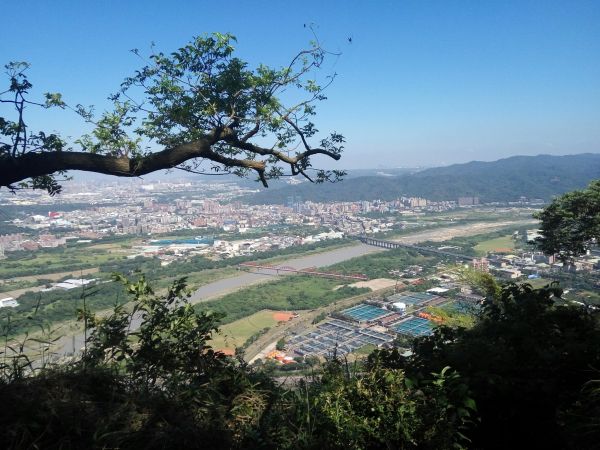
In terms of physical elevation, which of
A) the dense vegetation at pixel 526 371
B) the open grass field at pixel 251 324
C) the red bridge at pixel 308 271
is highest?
the dense vegetation at pixel 526 371

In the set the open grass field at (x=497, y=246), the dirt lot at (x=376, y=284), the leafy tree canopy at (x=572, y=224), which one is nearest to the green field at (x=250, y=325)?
the dirt lot at (x=376, y=284)

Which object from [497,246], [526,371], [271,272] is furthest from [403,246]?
[526,371]

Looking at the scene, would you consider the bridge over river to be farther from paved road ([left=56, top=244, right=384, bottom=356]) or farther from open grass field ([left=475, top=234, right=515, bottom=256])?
open grass field ([left=475, top=234, right=515, bottom=256])

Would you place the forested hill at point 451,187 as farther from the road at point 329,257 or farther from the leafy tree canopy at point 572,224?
the leafy tree canopy at point 572,224

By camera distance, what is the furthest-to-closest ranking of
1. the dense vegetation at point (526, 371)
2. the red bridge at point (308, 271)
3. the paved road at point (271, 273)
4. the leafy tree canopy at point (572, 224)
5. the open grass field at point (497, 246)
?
the open grass field at point (497, 246), the red bridge at point (308, 271), the paved road at point (271, 273), the leafy tree canopy at point (572, 224), the dense vegetation at point (526, 371)

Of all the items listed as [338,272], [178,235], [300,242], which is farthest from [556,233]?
[178,235]

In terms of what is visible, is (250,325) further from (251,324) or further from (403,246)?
(403,246)

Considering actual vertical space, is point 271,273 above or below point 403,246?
below
